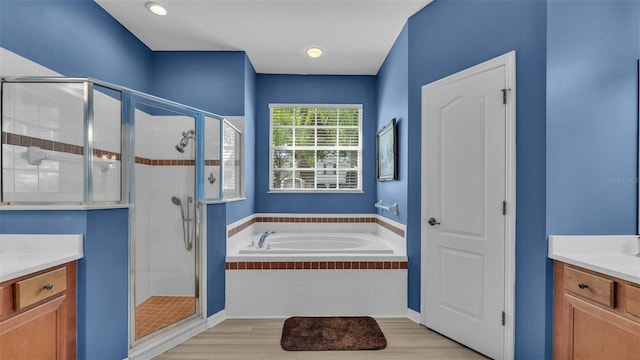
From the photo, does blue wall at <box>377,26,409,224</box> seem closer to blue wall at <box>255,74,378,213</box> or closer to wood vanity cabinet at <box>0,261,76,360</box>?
blue wall at <box>255,74,378,213</box>

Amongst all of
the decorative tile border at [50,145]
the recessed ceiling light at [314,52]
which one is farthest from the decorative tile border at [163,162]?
the recessed ceiling light at [314,52]

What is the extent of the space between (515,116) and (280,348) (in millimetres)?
2213

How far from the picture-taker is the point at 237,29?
2660 millimetres

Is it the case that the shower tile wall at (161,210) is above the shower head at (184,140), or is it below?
below

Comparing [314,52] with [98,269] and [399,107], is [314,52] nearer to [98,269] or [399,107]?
[399,107]

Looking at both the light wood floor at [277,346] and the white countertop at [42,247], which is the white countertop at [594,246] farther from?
the white countertop at [42,247]

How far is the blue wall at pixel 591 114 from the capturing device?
1611 millimetres

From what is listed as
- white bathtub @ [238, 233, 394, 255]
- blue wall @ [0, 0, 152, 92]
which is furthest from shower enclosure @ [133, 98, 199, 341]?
white bathtub @ [238, 233, 394, 255]

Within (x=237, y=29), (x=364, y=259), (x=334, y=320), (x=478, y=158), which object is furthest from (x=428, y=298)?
(x=237, y=29)

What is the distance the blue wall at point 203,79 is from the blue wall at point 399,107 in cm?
158

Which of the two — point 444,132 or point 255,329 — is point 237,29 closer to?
point 444,132

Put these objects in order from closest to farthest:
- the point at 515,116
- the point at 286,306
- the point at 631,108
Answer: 1. the point at 631,108
2. the point at 515,116
3. the point at 286,306

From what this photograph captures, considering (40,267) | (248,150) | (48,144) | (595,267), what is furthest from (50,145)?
(595,267)

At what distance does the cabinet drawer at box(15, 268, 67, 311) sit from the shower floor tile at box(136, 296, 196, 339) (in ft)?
1.97
